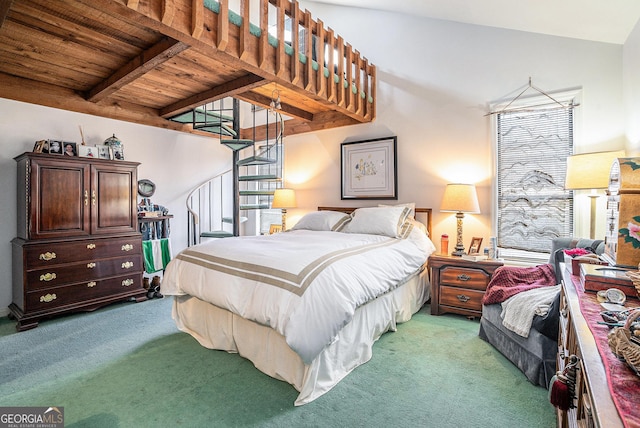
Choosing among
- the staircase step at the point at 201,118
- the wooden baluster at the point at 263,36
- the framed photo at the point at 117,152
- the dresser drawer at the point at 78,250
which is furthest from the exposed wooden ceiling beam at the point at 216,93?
the dresser drawer at the point at 78,250

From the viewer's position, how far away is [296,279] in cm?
180

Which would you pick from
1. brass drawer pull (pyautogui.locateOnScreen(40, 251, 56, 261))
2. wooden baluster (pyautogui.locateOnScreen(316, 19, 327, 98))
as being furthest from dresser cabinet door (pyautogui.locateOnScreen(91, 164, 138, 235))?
wooden baluster (pyautogui.locateOnScreen(316, 19, 327, 98))

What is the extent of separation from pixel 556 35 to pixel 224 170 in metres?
4.65

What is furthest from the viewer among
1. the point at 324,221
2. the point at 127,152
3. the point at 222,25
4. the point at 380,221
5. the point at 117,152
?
the point at 127,152

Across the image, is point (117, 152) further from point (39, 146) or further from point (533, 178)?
point (533, 178)

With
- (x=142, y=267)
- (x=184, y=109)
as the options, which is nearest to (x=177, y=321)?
(x=142, y=267)

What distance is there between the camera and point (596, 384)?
0.60m

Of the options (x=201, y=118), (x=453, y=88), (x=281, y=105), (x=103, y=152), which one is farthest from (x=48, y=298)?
(x=453, y=88)

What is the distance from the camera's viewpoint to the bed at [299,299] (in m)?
1.72

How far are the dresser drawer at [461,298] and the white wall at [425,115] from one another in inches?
28.4

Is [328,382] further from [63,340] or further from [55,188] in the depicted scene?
[55,188]

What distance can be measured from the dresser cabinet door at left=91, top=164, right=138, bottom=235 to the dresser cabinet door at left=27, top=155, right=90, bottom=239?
3.0 inches

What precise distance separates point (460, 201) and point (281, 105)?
2562mm

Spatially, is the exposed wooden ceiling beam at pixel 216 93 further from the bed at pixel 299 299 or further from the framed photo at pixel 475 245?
the framed photo at pixel 475 245
